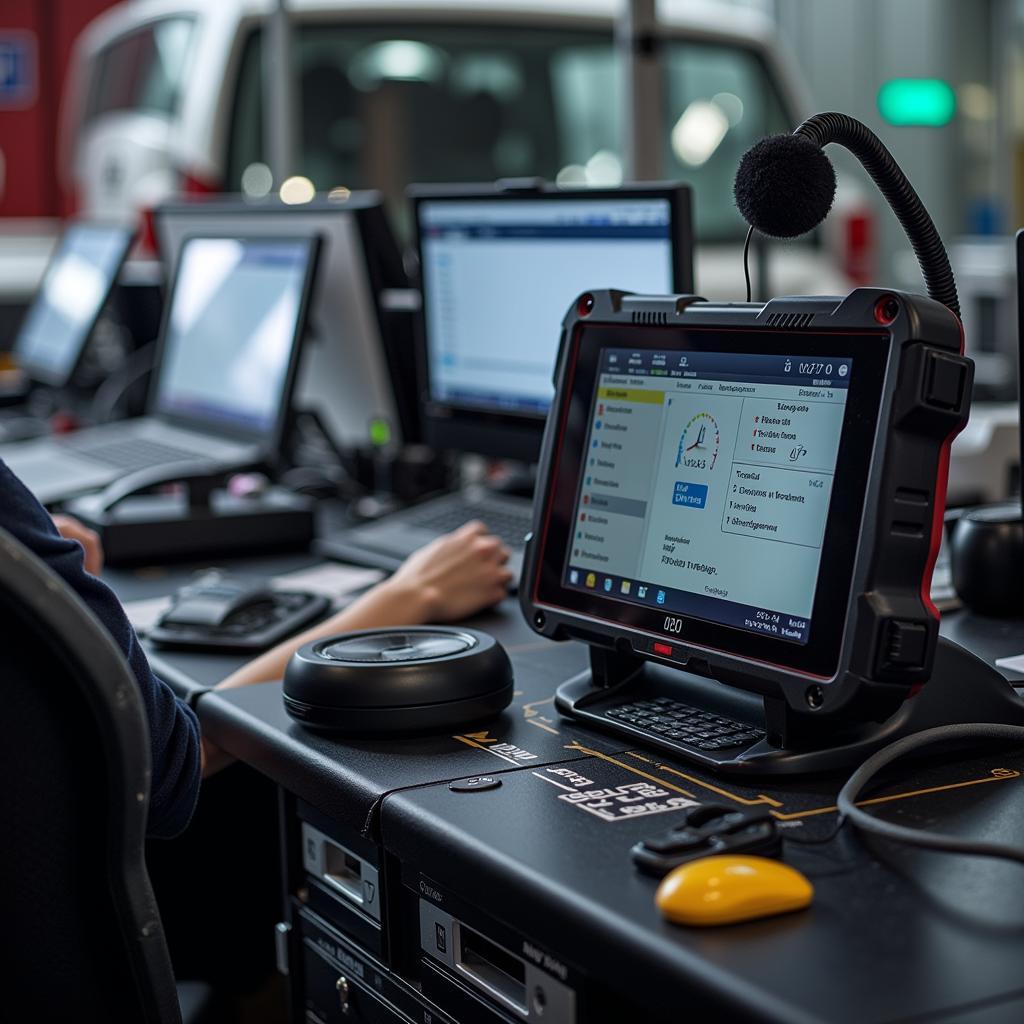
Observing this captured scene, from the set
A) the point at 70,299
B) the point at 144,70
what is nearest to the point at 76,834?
the point at 70,299

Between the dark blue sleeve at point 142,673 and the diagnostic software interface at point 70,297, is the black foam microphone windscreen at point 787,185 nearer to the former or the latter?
the dark blue sleeve at point 142,673

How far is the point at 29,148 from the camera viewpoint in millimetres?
6910

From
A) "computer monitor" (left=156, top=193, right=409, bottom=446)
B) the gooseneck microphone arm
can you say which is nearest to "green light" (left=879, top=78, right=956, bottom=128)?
"computer monitor" (left=156, top=193, right=409, bottom=446)

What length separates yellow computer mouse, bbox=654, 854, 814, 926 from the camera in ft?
2.59

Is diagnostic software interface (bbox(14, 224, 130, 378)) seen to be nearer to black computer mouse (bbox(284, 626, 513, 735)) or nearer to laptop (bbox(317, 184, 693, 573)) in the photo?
laptop (bbox(317, 184, 693, 573))

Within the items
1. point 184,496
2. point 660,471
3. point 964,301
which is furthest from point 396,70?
point 660,471

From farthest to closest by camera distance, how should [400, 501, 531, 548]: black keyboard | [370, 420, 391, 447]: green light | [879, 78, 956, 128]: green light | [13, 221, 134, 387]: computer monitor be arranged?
[879, 78, 956, 128]: green light
[13, 221, 134, 387]: computer monitor
[370, 420, 391, 447]: green light
[400, 501, 531, 548]: black keyboard

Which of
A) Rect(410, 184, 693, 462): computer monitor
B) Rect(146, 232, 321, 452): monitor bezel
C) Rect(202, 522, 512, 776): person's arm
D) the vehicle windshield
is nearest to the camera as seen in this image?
Rect(202, 522, 512, 776): person's arm

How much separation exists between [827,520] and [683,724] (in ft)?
0.65

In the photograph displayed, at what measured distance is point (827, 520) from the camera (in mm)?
988

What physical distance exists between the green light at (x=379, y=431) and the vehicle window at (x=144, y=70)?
2.14 m

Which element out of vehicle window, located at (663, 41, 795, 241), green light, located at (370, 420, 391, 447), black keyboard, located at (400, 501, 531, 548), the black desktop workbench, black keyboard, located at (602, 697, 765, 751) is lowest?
the black desktop workbench

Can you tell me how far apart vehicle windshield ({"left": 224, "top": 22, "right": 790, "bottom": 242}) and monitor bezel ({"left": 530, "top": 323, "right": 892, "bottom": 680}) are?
2931mm

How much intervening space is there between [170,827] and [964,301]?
8.53 feet
